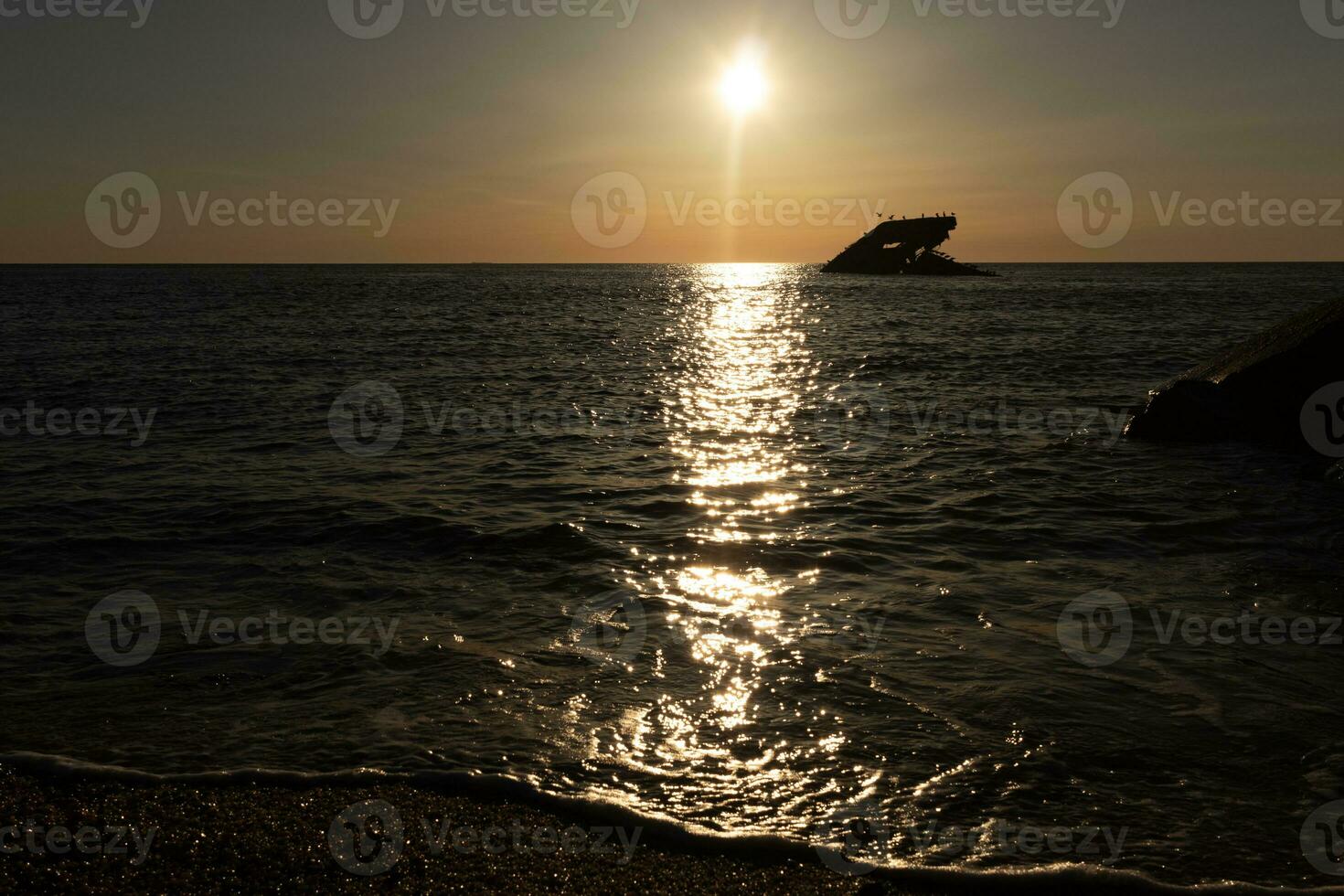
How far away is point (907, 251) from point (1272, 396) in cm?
8776

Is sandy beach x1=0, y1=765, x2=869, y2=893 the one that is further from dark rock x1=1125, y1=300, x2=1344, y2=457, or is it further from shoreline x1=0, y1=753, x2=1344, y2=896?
dark rock x1=1125, y1=300, x2=1344, y2=457

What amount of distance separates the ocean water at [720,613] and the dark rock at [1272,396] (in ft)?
2.07

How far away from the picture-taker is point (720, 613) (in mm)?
6863

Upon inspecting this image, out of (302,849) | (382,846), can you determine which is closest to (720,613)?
(382,846)

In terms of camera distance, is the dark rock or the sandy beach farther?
the dark rock

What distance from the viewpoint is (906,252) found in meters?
97.2

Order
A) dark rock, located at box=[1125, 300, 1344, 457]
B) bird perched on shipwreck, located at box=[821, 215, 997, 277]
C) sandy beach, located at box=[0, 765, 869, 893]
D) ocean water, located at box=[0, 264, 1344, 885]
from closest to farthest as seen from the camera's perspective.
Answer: sandy beach, located at box=[0, 765, 869, 893], ocean water, located at box=[0, 264, 1344, 885], dark rock, located at box=[1125, 300, 1344, 457], bird perched on shipwreck, located at box=[821, 215, 997, 277]

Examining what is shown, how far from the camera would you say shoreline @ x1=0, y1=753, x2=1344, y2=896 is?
3684mm

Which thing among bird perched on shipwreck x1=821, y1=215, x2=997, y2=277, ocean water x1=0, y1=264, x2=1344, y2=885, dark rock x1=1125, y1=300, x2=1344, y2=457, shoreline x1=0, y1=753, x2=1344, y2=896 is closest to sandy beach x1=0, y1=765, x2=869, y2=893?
shoreline x1=0, y1=753, x2=1344, y2=896

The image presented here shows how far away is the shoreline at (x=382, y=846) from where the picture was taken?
3684 millimetres

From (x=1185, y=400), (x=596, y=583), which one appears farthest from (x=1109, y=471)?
(x=596, y=583)

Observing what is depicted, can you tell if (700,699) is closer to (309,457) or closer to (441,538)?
(441,538)

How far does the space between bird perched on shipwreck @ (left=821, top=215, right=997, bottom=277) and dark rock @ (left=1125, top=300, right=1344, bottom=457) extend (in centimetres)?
7820

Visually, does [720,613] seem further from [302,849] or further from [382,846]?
[302,849]
